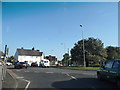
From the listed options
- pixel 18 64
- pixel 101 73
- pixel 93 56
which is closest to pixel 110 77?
pixel 101 73

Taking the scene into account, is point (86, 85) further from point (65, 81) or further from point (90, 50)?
point (90, 50)

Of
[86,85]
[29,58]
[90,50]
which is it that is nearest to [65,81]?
[86,85]

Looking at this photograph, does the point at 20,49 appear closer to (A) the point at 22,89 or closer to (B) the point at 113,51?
(B) the point at 113,51

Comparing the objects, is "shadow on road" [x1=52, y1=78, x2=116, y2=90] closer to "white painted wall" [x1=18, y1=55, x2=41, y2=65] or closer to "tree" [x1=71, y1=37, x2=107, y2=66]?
"tree" [x1=71, y1=37, x2=107, y2=66]

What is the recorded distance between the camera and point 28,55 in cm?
8800

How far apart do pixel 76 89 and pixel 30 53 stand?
8397 centimetres

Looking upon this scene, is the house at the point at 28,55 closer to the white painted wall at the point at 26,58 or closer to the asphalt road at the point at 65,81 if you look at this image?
the white painted wall at the point at 26,58

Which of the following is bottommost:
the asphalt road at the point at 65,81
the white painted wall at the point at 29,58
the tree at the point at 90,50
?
the white painted wall at the point at 29,58

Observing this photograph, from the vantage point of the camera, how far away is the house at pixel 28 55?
84.9 meters

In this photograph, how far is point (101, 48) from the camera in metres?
47.5

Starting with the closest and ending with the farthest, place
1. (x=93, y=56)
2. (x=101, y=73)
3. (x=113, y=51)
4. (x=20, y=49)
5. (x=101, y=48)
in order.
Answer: (x=101, y=73)
(x=93, y=56)
(x=101, y=48)
(x=113, y=51)
(x=20, y=49)

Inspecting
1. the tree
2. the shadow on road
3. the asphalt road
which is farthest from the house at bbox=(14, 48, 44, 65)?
the shadow on road

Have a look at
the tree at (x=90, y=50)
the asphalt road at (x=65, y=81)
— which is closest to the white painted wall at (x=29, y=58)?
the tree at (x=90, y=50)

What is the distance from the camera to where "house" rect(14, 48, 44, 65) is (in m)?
84.9
